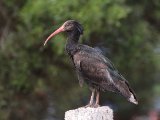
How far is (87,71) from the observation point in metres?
11.3

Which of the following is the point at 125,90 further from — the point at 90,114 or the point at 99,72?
the point at 90,114

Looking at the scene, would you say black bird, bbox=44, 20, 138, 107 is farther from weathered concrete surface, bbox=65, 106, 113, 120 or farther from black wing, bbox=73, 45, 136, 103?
weathered concrete surface, bbox=65, 106, 113, 120

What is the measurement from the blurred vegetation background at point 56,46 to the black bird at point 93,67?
8.41m

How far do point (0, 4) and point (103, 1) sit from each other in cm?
313

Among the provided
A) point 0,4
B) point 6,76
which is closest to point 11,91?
point 6,76

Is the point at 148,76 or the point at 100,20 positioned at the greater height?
the point at 148,76

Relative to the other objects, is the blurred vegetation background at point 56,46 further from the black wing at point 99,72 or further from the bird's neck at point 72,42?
the black wing at point 99,72

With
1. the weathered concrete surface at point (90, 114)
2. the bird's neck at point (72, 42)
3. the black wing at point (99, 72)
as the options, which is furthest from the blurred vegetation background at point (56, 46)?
→ the weathered concrete surface at point (90, 114)

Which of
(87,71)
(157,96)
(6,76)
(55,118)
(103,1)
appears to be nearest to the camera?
(87,71)

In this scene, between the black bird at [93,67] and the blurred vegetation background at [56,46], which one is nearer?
the black bird at [93,67]

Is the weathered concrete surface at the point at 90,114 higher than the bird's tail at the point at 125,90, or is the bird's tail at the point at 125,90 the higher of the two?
the bird's tail at the point at 125,90

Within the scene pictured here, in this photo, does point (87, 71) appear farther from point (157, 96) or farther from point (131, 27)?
point (157, 96)

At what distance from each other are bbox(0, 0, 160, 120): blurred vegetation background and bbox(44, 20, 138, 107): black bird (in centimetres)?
841

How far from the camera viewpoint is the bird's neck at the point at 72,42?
1143cm
